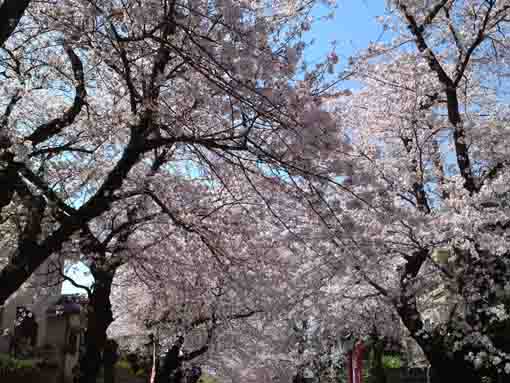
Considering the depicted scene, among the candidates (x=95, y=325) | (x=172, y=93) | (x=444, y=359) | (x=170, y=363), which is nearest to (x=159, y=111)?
(x=172, y=93)

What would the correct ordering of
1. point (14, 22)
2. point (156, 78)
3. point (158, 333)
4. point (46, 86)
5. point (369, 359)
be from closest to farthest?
point (14, 22) < point (156, 78) < point (46, 86) < point (158, 333) < point (369, 359)

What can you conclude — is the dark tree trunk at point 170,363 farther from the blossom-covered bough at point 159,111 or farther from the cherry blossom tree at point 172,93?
the cherry blossom tree at point 172,93

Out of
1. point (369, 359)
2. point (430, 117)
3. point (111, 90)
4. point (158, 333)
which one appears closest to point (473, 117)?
point (430, 117)

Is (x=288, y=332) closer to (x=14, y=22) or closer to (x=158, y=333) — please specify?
(x=158, y=333)

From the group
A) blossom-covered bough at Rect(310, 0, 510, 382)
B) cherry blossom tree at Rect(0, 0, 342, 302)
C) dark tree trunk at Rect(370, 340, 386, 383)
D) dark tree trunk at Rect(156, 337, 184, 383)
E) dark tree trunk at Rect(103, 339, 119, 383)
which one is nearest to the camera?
cherry blossom tree at Rect(0, 0, 342, 302)

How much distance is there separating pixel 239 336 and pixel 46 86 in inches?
449

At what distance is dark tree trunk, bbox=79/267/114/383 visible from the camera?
9.37 m

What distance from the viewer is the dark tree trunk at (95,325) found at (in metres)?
9.37

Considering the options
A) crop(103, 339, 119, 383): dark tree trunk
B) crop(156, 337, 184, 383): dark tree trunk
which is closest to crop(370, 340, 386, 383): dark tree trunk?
crop(156, 337, 184, 383): dark tree trunk

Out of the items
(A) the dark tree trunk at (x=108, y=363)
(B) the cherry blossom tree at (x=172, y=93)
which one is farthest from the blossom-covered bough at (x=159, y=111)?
(A) the dark tree trunk at (x=108, y=363)

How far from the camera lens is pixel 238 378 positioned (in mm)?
22953

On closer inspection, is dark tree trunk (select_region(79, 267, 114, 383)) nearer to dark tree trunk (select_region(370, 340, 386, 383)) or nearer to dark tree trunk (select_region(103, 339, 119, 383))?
dark tree trunk (select_region(103, 339, 119, 383))

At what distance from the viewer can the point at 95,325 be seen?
946 cm

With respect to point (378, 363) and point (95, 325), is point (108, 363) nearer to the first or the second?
point (95, 325)
